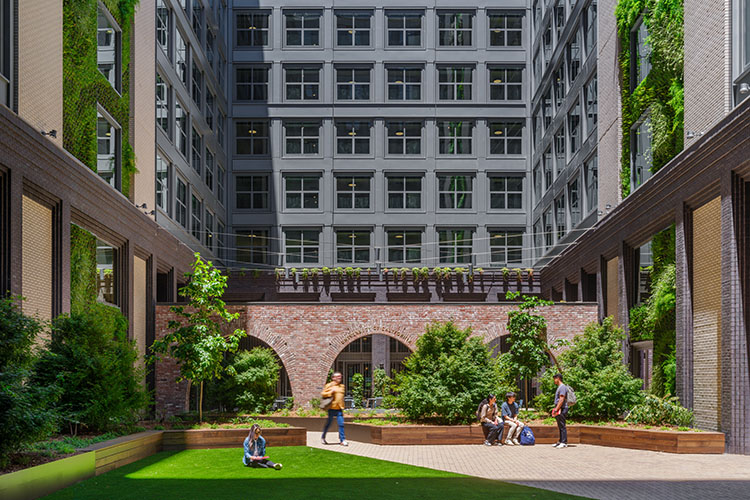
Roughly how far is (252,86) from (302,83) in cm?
283

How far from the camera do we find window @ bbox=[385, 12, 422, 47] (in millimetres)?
46594

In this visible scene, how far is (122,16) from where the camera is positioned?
24.2 metres

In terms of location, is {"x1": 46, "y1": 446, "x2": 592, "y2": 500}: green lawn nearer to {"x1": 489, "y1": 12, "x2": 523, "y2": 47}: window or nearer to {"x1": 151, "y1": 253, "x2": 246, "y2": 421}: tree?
{"x1": 151, "y1": 253, "x2": 246, "y2": 421}: tree

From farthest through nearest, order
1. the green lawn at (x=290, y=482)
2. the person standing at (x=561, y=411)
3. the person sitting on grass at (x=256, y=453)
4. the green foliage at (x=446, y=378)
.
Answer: the green foliage at (x=446, y=378)
the person standing at (x=561, y=411)
the person sitting on grass at (x=256, y=453)
the green lawn at (x=290, y=482)

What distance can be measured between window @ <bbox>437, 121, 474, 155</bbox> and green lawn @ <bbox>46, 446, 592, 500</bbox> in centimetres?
3112

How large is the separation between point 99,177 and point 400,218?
991 inches

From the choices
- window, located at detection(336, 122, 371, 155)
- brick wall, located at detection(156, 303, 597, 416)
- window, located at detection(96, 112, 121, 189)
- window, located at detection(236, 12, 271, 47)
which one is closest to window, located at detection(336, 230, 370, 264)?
window, located at detection(336, 122, 371, 155)

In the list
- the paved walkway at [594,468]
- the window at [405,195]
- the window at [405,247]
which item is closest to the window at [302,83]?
the window at [405,195]

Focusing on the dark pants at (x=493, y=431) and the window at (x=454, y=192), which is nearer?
the dark pants at (x=493, y=431)

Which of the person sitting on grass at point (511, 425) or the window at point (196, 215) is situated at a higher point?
the window at point (196, 215)

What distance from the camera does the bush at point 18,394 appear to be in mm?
10922

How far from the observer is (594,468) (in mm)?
14703

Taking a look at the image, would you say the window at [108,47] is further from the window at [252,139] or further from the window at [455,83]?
the window at [455,83]

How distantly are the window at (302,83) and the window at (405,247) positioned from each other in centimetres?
910
